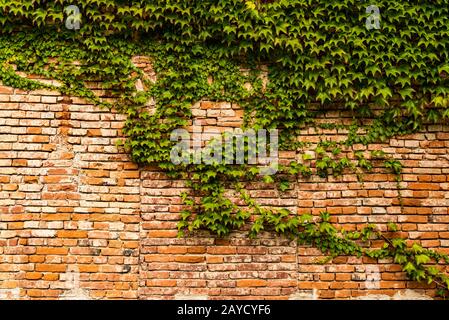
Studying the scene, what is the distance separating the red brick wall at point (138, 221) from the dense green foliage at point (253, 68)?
145 mm

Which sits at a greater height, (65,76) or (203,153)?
(65,76)

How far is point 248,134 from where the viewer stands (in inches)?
172

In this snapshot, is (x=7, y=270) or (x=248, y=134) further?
(x=248, y=134)

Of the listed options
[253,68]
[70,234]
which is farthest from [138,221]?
[253,68]

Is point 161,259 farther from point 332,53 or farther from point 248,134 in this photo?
point 332,53

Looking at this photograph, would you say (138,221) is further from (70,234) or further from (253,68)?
(253,68)

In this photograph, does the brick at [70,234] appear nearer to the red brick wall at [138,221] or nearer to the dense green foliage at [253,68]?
the red brick wall at [138,221]

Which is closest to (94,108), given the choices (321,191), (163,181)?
(163,181)

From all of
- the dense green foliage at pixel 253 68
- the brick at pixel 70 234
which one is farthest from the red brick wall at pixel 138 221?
the dense green foliage at pixel 253 68

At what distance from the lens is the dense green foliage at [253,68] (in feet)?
14.0

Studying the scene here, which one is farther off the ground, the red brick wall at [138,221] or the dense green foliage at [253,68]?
the dense green foliage at [253,68]

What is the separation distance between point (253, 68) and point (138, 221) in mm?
1905

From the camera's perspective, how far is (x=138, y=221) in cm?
424

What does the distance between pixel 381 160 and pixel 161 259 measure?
238 cm
